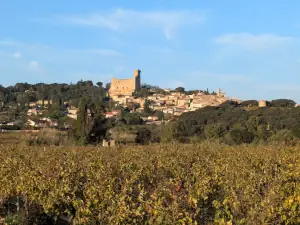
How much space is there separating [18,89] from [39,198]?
11121cm

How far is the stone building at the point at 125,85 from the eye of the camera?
118956 mm

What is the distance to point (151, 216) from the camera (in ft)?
15.3

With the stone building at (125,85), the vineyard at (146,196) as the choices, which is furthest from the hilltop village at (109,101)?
the vineyard at (146,196)

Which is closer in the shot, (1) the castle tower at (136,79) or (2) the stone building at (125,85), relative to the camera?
(2) the stone building at (125,85)

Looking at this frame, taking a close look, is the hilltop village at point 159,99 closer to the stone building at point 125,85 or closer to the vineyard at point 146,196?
the stone building at point 125,85

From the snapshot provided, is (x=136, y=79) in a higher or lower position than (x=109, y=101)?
higher

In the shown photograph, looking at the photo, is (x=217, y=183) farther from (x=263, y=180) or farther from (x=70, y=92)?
(x=70, y=92)

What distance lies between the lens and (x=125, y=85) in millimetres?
120625

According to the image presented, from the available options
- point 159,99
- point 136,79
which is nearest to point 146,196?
point 159,99

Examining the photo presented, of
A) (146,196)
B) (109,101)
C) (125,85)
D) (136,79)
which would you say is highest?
(136,79)

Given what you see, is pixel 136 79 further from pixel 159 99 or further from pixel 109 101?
pixel 109 101

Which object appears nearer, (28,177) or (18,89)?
(28,177)

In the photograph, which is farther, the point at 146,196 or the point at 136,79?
the point at 136,79

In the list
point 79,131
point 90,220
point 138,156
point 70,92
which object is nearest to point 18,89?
point 70,92
